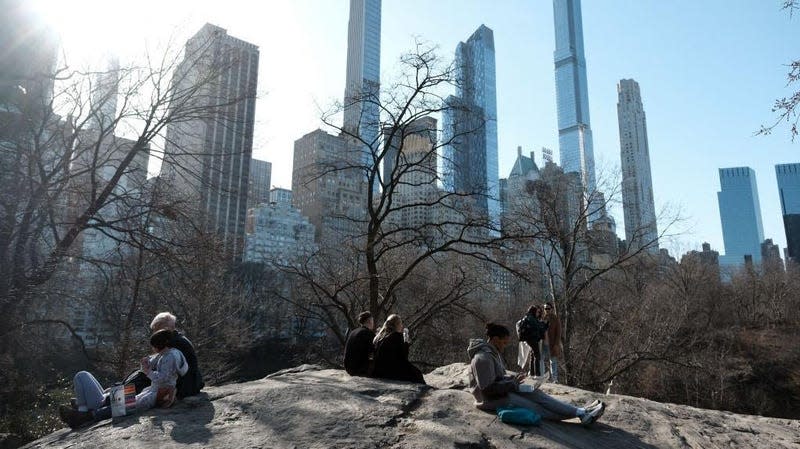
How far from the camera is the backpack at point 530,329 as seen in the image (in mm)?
9641

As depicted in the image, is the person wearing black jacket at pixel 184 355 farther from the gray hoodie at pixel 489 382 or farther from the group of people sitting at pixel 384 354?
the gray hoodie at pixel 489 382

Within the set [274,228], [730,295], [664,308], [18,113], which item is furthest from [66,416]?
[274,228]

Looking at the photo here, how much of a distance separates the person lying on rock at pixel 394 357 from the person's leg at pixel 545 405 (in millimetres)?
1648

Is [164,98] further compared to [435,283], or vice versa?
[435,283]

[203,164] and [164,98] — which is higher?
[164,98]

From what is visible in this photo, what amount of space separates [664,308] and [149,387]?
2809cm

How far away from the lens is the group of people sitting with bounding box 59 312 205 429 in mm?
5168

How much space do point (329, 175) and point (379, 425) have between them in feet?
31.0

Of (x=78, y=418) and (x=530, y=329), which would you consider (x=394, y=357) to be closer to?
(x=78, y=418)

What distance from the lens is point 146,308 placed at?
22.8 meters

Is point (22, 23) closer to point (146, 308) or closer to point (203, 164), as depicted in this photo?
point (203, 164)

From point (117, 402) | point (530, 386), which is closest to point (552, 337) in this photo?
point (530, 386)

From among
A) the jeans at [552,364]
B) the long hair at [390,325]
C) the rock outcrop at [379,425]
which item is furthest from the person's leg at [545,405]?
the jeans at [552,364]

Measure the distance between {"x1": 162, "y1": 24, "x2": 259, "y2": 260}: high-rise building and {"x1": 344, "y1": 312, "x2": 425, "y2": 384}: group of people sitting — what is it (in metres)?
5.49
